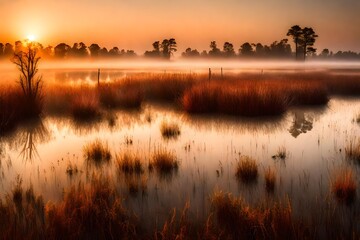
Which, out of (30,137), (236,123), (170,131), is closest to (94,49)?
(30,137)

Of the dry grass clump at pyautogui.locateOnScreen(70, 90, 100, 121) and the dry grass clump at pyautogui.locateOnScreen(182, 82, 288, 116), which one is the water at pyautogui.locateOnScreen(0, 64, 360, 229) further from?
the dry grass clump at pyautogui.locateOnScreen(182, 82, 288, 116)

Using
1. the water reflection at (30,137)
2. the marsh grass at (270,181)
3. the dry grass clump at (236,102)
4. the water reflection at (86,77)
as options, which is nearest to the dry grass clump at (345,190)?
the marsh grass at (270,181)

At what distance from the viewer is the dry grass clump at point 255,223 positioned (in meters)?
3.63

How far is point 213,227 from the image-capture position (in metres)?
3.88

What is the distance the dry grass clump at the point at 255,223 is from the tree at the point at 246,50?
123699mm

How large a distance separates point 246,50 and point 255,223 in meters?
126

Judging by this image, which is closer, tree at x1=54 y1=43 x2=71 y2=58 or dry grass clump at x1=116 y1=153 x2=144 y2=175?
dry grass clump at x1=116 y1=153 x2=144 y2=175

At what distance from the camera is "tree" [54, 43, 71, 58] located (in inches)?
4919

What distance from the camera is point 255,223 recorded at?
3791mm

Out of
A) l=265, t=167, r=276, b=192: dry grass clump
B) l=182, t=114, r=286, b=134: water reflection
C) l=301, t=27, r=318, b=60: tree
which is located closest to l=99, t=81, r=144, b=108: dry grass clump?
l=182, t=114, r=286, b=134: water reflection

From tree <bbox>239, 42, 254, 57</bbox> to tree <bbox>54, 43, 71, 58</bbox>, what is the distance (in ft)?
213

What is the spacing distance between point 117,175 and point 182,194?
1380 millimetres

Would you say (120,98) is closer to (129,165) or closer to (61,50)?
(129,165)

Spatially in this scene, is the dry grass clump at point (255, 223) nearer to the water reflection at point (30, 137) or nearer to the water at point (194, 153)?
the water at point (194, 153)
